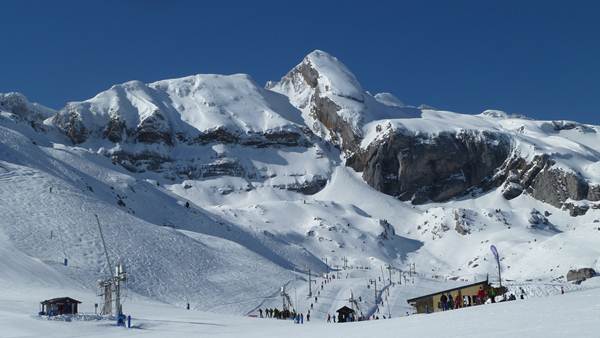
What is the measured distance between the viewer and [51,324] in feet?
144

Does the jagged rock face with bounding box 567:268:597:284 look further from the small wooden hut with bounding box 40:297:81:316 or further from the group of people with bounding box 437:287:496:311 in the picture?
the small wooden hut with bounding box 40:297:81:316

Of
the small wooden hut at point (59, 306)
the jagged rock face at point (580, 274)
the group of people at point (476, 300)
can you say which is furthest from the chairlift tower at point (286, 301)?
the jagged rock face at point (580, 274)

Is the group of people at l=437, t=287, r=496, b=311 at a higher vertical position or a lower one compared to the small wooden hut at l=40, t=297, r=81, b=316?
lower

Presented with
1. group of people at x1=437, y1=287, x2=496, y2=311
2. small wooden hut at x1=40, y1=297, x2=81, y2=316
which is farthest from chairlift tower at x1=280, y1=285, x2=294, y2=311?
small wooden hut at x1=40, y1=297, x2=81, y2=316

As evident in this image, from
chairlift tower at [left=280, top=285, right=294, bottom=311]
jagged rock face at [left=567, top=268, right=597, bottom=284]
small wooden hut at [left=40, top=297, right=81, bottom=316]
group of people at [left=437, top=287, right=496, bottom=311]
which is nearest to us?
group of people at [left=437, top=287, right=496, bottom=311]

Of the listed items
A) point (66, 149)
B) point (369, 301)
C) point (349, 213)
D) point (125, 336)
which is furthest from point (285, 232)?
point (125, 336)

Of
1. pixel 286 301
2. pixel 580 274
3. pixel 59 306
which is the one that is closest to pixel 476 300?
pixel 59 306

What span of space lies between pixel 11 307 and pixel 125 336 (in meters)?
17.6

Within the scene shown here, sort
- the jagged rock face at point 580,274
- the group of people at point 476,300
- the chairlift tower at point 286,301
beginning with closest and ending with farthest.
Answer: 1. the group of people at point 476,300
2. the chairlift tower at point 286,301
3. the jagged rock face at point 580,274

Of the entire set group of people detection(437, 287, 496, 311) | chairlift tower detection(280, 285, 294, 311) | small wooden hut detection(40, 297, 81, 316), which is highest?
chairlift tower detection(280, 285, 294, 311)

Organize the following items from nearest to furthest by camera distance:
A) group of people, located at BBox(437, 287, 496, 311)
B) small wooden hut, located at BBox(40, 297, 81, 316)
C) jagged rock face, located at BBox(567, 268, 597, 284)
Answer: group of people, located at BBox(437, 287, 496, 311) → small wooden hut, located at BBox(40, 297, 81, 316) → jagged rock face, located at BBox(567, 268, 597, 284)

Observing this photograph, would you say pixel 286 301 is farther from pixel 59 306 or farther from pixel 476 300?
pixel 476 300

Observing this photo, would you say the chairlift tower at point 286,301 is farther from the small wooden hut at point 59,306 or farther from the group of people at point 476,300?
the small wooden hut at point 59,306

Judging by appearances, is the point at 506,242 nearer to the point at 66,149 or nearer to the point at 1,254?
the point at 66,149
